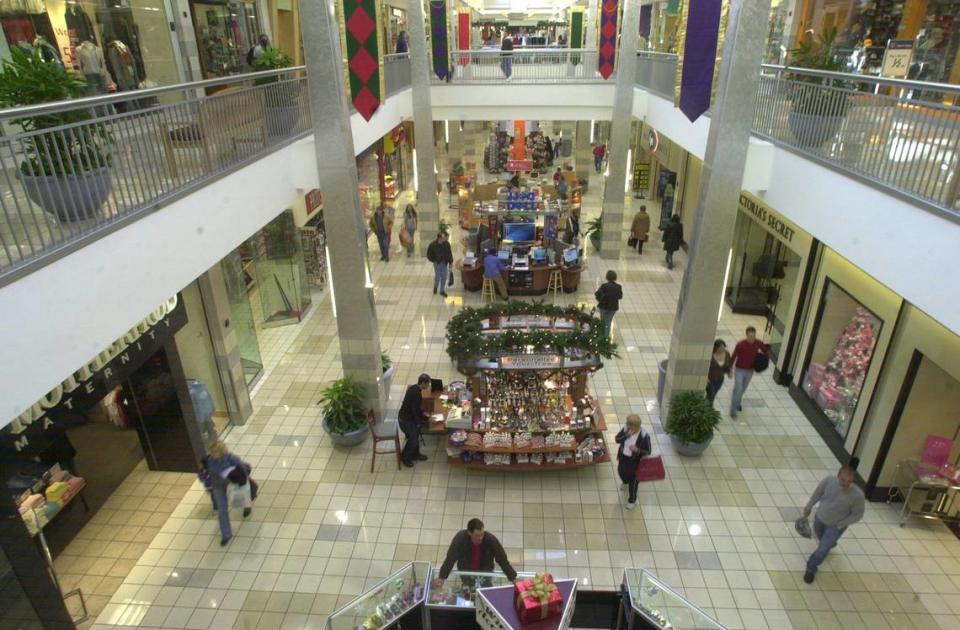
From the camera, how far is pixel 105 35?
8125 millimetres

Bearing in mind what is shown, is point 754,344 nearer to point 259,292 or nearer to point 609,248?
point 609,248

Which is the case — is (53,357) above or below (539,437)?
above

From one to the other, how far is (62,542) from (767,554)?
805 cm

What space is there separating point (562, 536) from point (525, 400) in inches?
79.1

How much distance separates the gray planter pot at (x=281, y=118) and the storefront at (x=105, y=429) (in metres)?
2.49

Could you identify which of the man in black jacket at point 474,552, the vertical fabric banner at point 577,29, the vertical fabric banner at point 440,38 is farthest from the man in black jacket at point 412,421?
the vertical fabric banner at point 577,29

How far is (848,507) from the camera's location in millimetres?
6004

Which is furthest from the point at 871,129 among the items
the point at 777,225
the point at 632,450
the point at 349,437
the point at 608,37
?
the point at 608,37

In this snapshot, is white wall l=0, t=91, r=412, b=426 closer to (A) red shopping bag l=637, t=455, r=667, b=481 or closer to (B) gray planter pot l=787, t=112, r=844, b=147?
(A) red shopping bag l=637, t=455, r=667, b=481

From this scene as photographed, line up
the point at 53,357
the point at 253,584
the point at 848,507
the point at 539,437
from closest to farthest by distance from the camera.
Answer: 1. the point at 53,357
2. the point at 848,507
3. the point at 253,584
4. the point at 539,437

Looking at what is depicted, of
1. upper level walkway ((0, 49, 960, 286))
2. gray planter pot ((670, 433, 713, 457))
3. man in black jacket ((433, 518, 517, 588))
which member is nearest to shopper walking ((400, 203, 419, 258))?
upper level walkway ((0, 49, 960, 286))

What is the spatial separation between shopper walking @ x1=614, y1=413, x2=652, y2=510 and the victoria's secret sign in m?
5.28

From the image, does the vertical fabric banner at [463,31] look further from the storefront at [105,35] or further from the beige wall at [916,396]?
the beige wall at [916,396]

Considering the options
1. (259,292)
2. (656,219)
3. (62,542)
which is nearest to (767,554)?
(62,542)
